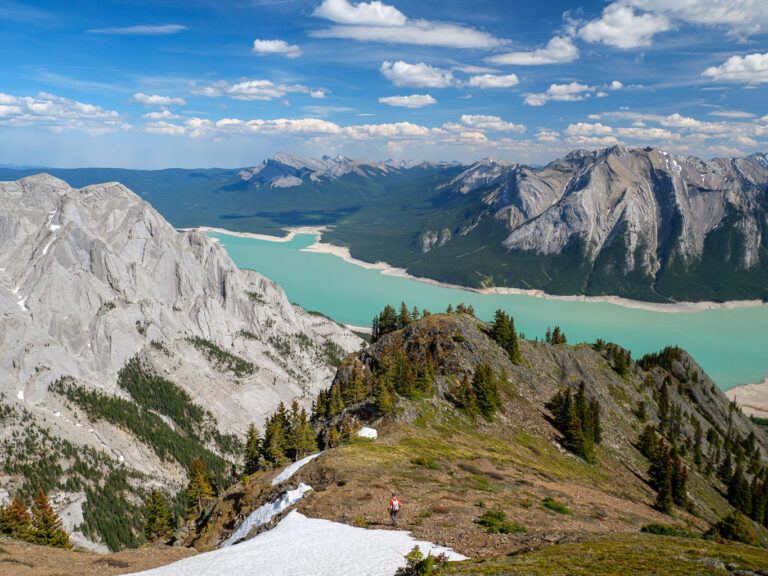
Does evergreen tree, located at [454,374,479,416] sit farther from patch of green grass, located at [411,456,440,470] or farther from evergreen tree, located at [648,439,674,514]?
evergreen tree, located at [648,439,674,514]

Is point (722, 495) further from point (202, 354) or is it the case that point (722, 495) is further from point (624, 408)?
point (202, 354)

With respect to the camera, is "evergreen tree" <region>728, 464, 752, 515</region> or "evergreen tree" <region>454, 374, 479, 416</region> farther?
"evergreen tree" <region>728, 464, 752, 515</region>

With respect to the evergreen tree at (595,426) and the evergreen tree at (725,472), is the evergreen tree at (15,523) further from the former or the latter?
the evergreen tree at (725,472)

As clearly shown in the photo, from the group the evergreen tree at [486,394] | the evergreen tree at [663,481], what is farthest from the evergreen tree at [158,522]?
the evergreen tree at [663,481]

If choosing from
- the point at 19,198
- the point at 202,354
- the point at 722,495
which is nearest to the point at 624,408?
the point at 722,495

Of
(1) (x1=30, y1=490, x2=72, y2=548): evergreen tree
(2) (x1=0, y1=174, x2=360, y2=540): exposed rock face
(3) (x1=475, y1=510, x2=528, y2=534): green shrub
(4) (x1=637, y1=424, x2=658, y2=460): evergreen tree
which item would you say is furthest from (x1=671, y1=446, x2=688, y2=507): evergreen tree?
(2) (x1=0, y1=174, x2=360, y2=540): exposed rock face

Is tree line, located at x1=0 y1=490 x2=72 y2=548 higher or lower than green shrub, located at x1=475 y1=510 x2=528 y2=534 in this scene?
lower

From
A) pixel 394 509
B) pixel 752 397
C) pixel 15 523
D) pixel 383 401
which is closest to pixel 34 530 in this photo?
pixel 15 523
